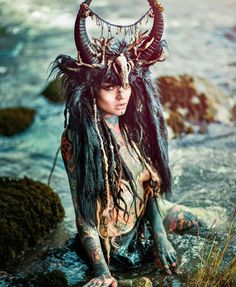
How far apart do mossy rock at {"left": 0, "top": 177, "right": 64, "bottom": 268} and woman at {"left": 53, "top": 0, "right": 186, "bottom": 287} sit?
123 centimetres

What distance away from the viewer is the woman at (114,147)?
5.58 metres

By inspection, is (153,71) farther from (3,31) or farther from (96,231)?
(96,231)

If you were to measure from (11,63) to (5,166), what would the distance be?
185 inches

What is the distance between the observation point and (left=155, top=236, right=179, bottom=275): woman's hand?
5.89 meters

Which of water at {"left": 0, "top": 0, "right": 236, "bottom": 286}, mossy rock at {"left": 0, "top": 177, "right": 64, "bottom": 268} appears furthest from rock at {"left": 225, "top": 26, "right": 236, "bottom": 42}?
mossy rock at {"left": 0, "top": 177, "right": 64, "bottom": 268}

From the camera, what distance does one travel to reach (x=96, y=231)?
5840 millimetres

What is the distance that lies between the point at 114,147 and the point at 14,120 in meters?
5.23

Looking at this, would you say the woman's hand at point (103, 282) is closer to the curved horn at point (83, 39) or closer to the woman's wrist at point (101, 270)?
the woman's wrist at point (101, 270)

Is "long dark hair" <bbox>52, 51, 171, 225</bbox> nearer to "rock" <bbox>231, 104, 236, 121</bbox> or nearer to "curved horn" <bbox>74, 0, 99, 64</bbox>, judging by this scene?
"curved horn" <bbox>74, 0, 99, 64</bbox>

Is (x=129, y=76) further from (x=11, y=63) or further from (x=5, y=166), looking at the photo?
(x=11, y=63)

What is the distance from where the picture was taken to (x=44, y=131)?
10586 mm

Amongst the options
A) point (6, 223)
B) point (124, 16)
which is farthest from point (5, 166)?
point (124, 16)

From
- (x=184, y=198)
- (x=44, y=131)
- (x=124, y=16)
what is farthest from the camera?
(x=124, y=16)

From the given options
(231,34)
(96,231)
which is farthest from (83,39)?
(231,34)
